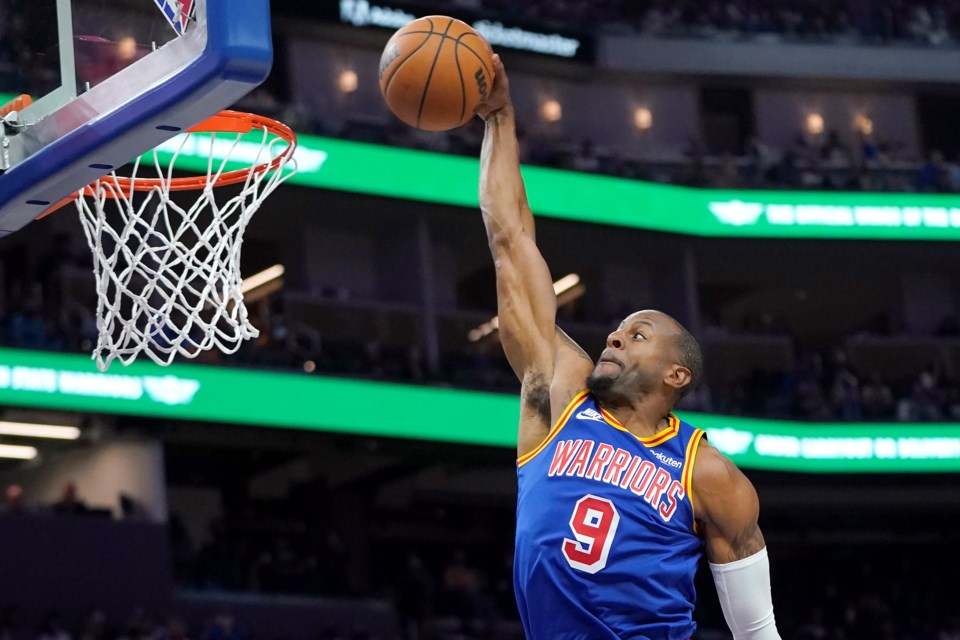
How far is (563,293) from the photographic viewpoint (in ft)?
70.5

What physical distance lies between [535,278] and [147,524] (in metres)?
11.3

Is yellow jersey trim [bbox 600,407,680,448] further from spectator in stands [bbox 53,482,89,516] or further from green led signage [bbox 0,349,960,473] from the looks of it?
spectator in stands [bbox 53,482,89,516]

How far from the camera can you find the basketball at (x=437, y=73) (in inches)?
181

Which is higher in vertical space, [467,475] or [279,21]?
[279,21]

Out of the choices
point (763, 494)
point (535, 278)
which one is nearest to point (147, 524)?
point (763, 494)

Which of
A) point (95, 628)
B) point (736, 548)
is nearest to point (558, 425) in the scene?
point (736, 548)

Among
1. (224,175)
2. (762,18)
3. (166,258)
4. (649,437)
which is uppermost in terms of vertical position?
(762,18)

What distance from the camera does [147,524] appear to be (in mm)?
14906

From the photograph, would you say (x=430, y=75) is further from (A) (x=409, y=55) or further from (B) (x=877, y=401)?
(B) (x=877, y=401)

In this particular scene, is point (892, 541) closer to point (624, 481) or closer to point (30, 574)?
point (30, 574)

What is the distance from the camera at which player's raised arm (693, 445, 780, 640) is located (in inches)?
158

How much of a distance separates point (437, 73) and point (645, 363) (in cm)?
109

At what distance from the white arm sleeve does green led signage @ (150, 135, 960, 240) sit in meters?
13.2

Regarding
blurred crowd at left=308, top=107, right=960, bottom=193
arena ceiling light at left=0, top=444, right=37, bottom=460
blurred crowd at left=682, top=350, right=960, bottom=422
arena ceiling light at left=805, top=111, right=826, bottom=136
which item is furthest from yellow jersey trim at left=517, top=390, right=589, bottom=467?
arena ceiling light at left=805, top=111, right=826, bottom=136
